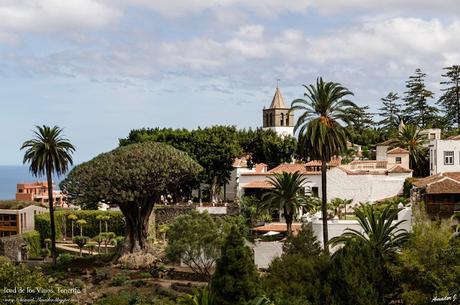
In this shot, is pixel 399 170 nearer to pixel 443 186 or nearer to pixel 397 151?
pixel 397 151

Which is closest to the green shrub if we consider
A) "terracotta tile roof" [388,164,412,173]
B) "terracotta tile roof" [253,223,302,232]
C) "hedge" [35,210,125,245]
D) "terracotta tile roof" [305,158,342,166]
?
"terracotta tile roof" [253,223,302,232]

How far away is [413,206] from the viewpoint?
56.8m

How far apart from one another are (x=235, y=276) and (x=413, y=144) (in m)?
49.2

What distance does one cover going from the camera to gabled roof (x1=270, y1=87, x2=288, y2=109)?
Answer: 451 feet

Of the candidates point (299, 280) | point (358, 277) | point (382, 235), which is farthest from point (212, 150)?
point (358, 277)

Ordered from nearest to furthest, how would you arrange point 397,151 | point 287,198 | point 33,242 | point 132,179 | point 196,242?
point 196,242 < point 287,198 < point 132,179 < point 33,242 < point 397,151

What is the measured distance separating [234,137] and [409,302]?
51.7 metres

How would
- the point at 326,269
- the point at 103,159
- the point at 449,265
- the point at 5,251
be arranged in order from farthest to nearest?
the point at 5,251
the point at 103,159
the point at 326,269
the point at 449,265

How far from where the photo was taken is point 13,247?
76.1 metres

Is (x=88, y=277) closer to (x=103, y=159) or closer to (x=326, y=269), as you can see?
(x=103, y=159)

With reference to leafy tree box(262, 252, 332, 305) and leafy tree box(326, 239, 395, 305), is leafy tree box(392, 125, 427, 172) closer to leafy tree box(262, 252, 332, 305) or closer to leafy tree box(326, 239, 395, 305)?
leafy tree box(262, 252, 332, 305)

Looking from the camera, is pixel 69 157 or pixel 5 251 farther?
pixel 5 251

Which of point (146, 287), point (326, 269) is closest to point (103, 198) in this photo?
point (146, 287)

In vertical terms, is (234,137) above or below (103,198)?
above
